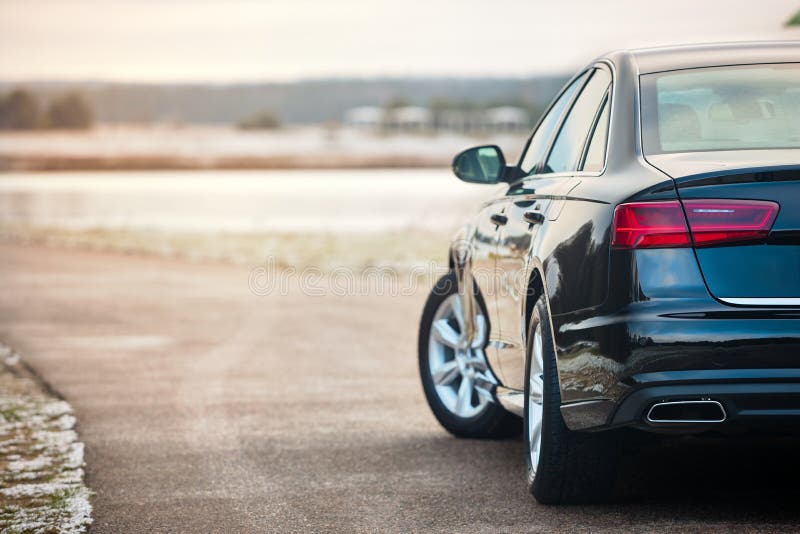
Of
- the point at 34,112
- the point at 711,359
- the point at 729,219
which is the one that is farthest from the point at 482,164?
the point at 34,112

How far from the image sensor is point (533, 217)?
5.77m

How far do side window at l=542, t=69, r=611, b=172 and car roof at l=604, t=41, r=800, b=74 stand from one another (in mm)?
144

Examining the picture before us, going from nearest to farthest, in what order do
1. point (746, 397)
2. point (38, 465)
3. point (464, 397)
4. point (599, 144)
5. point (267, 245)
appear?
1. point (746, 397)
2. point (599, 144)
3. point (38, 465)
4. point (464, 397)
5. point (267, 245)

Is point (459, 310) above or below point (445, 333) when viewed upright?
above

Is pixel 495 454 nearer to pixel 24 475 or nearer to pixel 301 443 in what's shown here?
pixel 301 443

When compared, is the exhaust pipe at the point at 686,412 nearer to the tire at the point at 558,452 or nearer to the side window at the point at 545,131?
the tire at the point at 558,452

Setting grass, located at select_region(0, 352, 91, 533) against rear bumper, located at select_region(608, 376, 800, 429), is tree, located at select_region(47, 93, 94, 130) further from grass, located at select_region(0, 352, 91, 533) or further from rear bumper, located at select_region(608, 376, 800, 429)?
rear bumper, located at select_region(608, 376, 800, 429)

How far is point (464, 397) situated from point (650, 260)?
270 centimetres

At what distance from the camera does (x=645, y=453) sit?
6828 mm

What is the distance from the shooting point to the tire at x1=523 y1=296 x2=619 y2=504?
17.4ft

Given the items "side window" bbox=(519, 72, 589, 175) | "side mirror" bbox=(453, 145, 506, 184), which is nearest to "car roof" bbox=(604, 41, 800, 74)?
"side window" bbox=(519, 72, 589, 175)

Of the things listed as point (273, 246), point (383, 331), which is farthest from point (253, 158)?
point (383, 331)

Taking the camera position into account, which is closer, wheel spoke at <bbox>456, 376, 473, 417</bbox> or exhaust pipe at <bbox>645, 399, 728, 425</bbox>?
exhaust pipe at <bbox>645, 399, 728, 425</bbox>

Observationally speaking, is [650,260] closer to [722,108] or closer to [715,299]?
[715,299]
